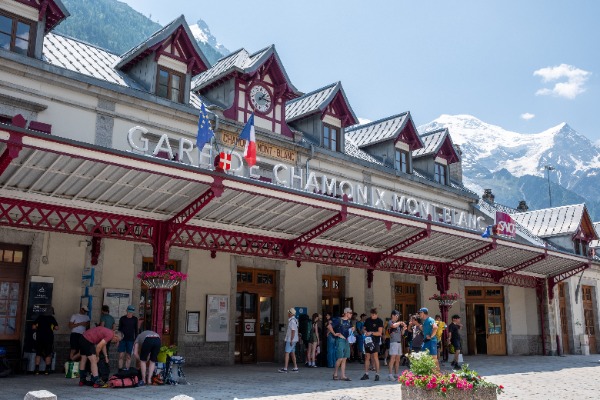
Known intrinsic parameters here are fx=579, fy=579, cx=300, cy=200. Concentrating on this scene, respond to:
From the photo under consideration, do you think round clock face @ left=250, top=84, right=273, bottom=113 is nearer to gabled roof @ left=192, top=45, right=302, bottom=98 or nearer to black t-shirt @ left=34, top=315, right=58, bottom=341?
gabled roof @ left=192, top=45, right=302, bottom=98

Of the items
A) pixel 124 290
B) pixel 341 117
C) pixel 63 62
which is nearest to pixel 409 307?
pixel 341 117

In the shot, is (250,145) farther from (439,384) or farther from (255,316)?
(255,316)

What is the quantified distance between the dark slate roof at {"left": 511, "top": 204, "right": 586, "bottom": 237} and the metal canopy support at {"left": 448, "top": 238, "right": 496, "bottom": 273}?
1047 centimetres

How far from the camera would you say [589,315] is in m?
28.5

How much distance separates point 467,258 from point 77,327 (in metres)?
13.4

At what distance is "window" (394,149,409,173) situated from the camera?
75.4 feet

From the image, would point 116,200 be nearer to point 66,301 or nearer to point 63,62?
point 66,301

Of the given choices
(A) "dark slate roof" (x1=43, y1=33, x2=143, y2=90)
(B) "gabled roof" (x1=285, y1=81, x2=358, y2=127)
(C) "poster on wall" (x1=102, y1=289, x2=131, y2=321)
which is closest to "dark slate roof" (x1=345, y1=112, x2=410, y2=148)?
(B) "gabled roof" (x1=285, y1=81, x2=358, y2=127)

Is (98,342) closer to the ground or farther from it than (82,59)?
closer to the ground

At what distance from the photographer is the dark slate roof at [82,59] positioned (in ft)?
47.7

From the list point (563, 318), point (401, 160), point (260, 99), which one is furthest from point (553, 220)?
point (260, 99)

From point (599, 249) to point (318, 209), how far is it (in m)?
24.0

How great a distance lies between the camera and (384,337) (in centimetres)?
1923

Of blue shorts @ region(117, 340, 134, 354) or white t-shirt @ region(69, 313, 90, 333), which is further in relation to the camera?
white t-shirt @ region(69, 313, 90, 333)
